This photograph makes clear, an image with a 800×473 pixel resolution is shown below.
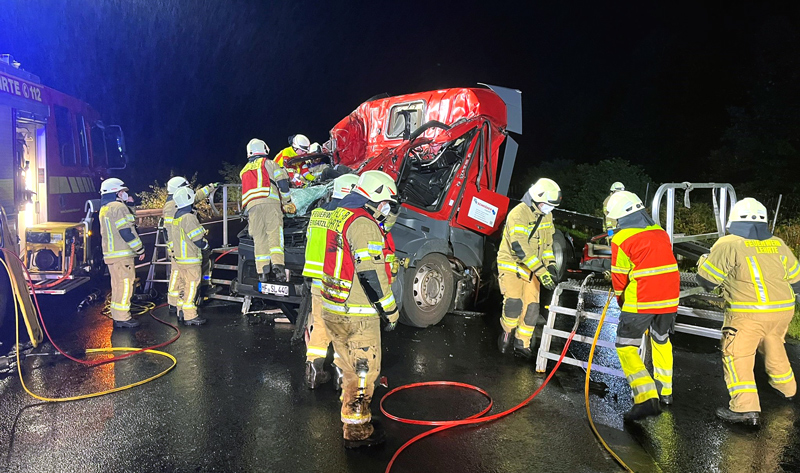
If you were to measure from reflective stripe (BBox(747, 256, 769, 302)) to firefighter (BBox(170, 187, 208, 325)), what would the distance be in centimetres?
583

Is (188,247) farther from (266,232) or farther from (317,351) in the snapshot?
(317,351)

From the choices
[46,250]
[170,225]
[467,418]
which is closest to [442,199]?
[467,418]

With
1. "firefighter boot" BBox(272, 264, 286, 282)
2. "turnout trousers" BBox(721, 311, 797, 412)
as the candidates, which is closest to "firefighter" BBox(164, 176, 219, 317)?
"firefighter boot" BBox(272, 264, 286, 282)

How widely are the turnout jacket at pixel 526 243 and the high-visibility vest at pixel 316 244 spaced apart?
206cm

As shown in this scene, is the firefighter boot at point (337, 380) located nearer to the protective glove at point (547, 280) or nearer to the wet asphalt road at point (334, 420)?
the wet asphalt road at point (334, 420)

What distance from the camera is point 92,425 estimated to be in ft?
14.0

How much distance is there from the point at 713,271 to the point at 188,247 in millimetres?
5791

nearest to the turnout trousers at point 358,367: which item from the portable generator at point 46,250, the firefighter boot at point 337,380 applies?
the firefighter boot at point 337,380

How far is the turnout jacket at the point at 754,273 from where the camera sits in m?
4.26

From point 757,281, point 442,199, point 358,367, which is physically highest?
point 442,199

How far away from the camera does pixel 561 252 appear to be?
8.46m

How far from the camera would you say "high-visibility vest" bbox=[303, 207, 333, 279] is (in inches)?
165

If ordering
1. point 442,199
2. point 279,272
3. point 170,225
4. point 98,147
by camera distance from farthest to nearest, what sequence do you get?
point 98,147, point 170,225, point 442,199, point 279,272

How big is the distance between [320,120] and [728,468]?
46.8 m
